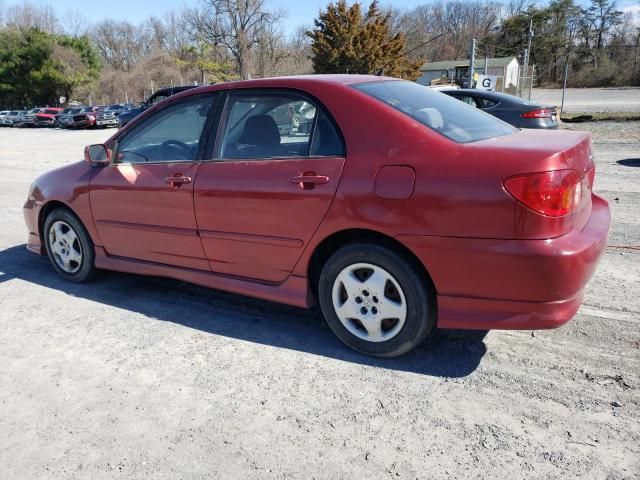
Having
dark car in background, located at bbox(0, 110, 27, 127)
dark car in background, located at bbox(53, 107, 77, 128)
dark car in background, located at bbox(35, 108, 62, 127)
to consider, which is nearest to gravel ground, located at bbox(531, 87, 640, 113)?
dark car in background, located at bbox(53, 107, 77, 128)

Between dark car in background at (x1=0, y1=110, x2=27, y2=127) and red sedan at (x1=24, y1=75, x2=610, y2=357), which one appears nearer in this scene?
red sedan at (x1=24, y1=75, x2=610, y2=357)

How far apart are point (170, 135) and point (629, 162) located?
9.13 meters

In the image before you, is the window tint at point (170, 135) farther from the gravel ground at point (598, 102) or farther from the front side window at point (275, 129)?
the gravel ground at point (598, 102)

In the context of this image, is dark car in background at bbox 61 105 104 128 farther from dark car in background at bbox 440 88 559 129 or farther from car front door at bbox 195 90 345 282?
car front door at bbox 195 90 345 282

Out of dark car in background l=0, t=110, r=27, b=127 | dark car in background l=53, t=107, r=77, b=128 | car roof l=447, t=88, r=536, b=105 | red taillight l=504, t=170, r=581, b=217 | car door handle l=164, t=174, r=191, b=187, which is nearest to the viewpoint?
red taillight l=504, t=170, r=581, b=217

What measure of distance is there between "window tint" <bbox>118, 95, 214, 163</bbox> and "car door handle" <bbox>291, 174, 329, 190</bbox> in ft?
3.21

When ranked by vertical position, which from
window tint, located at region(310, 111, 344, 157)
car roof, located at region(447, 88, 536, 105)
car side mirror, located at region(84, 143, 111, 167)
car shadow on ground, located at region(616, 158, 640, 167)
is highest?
window tint, located at region(310, 111, 344, 157)

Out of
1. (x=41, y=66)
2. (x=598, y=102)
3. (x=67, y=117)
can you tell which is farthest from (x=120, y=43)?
(x=598, y=102)

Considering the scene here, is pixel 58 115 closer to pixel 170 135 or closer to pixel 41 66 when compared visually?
pixel 41 66

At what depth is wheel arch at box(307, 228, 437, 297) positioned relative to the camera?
9.64 ft

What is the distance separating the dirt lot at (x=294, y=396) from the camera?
2.34 metres

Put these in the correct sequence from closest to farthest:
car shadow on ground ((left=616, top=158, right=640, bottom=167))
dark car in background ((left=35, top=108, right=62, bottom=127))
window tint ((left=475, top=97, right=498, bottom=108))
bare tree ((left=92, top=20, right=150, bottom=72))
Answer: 1. car shadow on ground ((left=616, top=158, right=640, bottom=167))
2. window tint ((left=475, top=97, right=498, bottom=108))
3. dark car in background ((left=35, top=108, right=62, bottom=127))
4. bare tree ((left=92, top=20, right=150, bottom=72))

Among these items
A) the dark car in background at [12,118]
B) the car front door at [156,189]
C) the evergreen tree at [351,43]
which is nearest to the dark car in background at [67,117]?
the dark car in background at [12,118]

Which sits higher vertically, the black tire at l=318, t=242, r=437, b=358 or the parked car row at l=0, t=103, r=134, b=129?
the black tire at l=318, t=242, r=437, b=358
